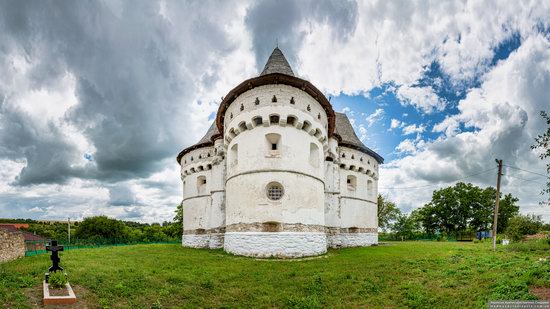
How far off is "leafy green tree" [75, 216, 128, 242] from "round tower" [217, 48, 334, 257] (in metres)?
39.9

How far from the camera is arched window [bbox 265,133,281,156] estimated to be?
18031 mm

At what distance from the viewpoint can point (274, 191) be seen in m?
17.9

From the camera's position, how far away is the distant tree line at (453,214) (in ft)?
163

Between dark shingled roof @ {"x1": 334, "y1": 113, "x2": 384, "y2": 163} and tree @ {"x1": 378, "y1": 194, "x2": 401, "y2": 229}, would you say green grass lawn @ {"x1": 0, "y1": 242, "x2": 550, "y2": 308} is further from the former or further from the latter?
tree @ {"x1": 378, "y1": 194, "x2": 401, "y2": 229}

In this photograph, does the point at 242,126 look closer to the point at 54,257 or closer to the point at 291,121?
the point at 291,121

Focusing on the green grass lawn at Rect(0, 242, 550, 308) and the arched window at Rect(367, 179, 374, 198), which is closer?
the green grass lawn at Rect(0, 242, 550, 308)

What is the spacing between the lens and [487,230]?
51.8m

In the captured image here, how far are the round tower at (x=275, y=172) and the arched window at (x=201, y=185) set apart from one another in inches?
378

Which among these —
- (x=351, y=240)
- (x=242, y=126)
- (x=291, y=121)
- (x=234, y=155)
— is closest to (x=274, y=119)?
(x=291, y=121)

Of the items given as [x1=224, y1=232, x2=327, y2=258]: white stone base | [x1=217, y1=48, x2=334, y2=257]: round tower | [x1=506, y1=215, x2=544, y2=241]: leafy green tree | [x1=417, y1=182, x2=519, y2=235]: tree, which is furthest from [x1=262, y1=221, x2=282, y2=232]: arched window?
[x1=417, y1=182, x2=519, y2=235]: tree

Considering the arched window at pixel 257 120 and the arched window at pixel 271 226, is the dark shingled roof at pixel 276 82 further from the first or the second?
the arched window at pixel 271 226

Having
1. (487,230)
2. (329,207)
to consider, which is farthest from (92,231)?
(487,230)

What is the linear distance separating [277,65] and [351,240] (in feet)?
53.8

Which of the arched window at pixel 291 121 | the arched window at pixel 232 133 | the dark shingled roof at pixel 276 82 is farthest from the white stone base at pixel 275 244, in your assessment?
the dark shingled roof at pixel 276 82
